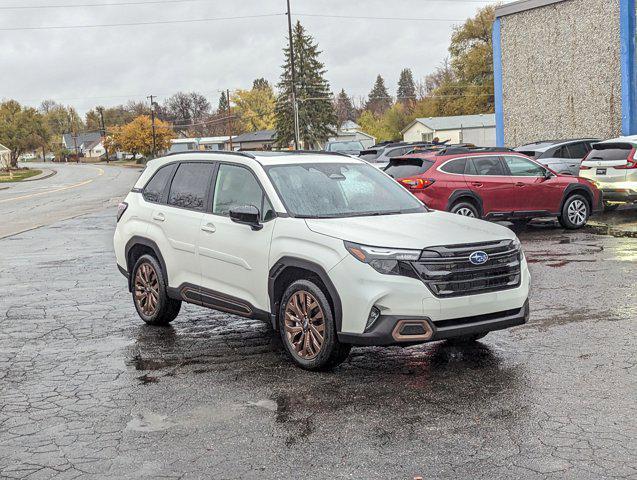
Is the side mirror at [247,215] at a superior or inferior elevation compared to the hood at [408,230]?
superior

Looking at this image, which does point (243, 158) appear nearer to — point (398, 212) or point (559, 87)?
point (398, 212)

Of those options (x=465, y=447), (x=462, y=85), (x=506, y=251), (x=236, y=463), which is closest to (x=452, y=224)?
(x=506, y=251)

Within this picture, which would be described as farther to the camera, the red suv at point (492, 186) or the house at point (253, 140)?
the house at point (253, 140)

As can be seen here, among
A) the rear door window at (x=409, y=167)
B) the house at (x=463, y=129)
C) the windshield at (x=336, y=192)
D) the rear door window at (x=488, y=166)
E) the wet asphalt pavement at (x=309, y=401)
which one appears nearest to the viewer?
the wet asphalt pavement at (x=309, y=401)

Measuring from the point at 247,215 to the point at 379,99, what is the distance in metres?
175

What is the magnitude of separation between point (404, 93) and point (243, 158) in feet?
646

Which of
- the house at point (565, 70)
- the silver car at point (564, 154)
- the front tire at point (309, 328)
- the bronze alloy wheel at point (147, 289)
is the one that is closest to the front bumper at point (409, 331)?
the front tire at point (309, 328)

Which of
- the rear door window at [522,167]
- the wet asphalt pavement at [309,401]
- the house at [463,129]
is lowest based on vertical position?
the wet asphalt pavement at [309,401]

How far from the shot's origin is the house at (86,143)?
183 metres

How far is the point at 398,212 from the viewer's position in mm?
7133

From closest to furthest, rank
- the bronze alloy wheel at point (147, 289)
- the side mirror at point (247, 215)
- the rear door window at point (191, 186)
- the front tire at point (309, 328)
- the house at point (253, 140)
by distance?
the front tire at point (309, 328) → the side mirror at point (247, 215) → the rear door window at point (191, 186) → the bronze alloy wheel at point (147, 289) → the house at point (253, 140)

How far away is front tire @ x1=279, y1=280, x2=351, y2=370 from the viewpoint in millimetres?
6154

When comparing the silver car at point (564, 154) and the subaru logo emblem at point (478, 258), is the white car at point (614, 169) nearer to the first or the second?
the silver car at point (564, 154)

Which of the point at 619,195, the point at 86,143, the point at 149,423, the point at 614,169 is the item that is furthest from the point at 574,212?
the point at 86,143
